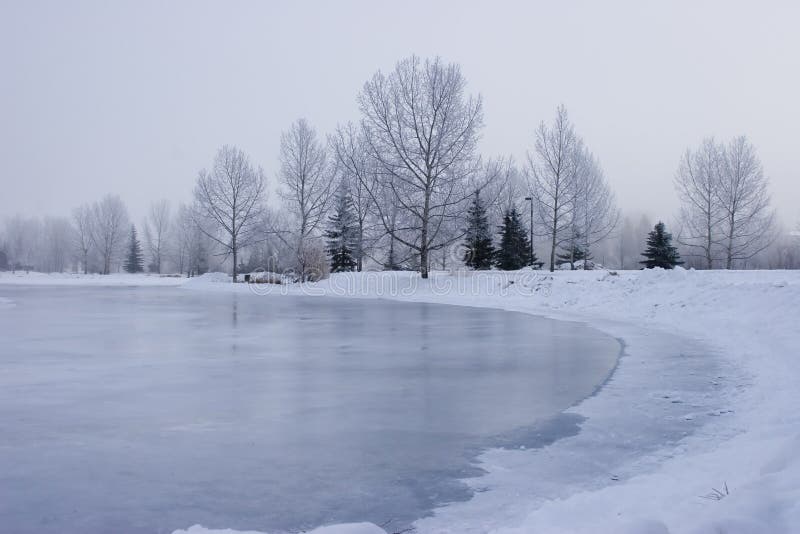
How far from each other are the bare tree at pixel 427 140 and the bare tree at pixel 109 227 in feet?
200

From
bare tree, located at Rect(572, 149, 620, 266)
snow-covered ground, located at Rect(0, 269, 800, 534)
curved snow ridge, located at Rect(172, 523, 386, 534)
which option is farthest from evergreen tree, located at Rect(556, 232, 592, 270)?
curved snow ridge, located at Rect(172, 523, 386, 534)

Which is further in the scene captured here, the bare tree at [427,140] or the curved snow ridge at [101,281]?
the curved snow ridge at [101,281]

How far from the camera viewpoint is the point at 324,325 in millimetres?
14789

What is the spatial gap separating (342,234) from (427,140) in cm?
2015

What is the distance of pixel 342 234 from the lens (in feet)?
162

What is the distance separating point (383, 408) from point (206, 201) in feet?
136

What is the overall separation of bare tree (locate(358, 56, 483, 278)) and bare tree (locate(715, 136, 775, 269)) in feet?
61.7

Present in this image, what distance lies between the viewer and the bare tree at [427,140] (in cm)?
3027

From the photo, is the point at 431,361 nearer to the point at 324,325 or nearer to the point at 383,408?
the point at 383,408

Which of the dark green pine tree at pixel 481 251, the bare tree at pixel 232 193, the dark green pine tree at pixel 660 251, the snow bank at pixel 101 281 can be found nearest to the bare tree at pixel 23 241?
the snow bank at pixel 101 281

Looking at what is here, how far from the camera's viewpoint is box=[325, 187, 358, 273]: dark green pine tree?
49156 millimetres

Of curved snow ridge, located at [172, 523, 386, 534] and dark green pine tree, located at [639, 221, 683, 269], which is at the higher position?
dark green pine tree, located at [639, 221, 683, 269]

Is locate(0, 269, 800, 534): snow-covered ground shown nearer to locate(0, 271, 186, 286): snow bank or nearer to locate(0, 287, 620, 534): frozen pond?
locate(0, 287, 620, 534): frozen pond

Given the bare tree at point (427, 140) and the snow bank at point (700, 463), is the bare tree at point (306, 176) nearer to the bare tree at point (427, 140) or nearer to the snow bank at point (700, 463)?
the bare tree at point (427, 140)
